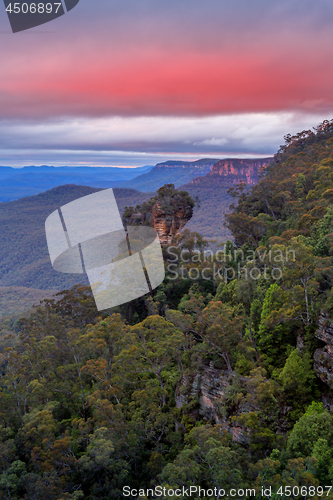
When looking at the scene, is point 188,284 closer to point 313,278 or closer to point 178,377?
point 178,377

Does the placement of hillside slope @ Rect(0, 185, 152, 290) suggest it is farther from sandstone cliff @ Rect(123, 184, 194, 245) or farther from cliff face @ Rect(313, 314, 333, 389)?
cliff face @ Rect(313, 314, 333, 389)

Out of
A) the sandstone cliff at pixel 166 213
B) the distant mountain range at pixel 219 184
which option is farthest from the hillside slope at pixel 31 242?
the sandstone cliff at pixel 166 213

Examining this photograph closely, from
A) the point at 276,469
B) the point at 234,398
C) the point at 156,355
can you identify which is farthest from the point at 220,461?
the point at 156,355

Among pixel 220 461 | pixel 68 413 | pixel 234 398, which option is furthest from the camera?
pixel 68 413

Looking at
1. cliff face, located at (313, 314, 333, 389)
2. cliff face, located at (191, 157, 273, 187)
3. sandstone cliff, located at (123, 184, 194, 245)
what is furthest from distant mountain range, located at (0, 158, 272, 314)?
cliff face, located at (313, 314, 333, 389)

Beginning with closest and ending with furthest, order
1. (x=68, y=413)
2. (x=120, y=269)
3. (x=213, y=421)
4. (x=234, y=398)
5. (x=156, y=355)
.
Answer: (x=234, y=398), (x=213, y=421), (x=156, y=355), (x=68, y=413), (x=120, y=269)

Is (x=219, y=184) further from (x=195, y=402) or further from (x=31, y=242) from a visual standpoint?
(x=195, y=402)

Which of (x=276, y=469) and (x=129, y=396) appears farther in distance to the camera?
(x=129, y=396)

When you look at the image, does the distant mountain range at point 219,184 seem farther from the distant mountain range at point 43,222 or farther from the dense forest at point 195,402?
the dense forest at point 195,402
